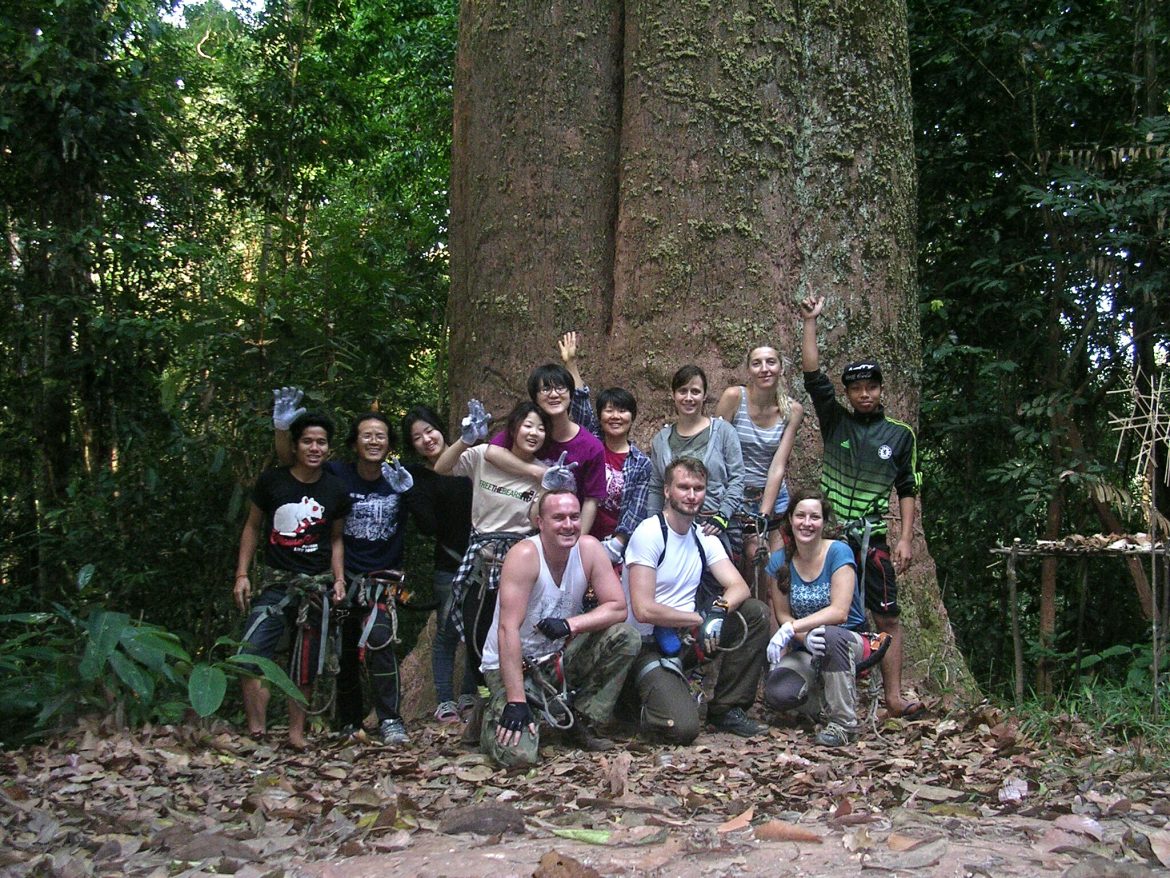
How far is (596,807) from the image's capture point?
174 inches

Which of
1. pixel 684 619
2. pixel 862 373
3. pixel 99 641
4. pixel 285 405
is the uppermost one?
pixel 862 373

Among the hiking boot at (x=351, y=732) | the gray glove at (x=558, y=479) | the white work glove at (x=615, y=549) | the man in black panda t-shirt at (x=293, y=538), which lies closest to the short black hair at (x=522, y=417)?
the gray glove at (x=558, y=479)

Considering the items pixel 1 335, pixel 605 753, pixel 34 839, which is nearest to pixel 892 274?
pixel 605 753

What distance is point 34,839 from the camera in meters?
4.04

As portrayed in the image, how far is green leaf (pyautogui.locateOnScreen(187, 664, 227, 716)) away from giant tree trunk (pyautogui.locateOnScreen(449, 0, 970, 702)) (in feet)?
7.11

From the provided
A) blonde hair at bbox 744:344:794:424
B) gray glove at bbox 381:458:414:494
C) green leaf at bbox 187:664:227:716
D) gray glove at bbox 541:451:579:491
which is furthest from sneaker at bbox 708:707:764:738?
green leaf at bbox 187:664:227:716

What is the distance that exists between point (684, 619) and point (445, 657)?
1.40 metres

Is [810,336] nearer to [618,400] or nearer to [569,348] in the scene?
[618,400]

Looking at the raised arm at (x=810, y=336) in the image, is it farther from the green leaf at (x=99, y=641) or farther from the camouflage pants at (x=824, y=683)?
the green leaf at (x=99, y=641)

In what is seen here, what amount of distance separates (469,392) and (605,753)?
2317 millimetres

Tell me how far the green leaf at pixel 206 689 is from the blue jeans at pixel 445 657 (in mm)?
1197

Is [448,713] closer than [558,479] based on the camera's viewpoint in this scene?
No

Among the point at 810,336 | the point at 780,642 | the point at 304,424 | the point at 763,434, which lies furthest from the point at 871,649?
the point at 304,424

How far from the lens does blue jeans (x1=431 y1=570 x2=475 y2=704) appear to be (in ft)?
20.1
